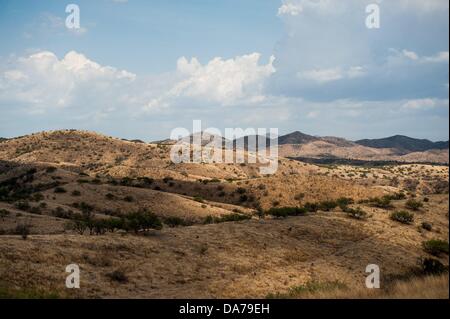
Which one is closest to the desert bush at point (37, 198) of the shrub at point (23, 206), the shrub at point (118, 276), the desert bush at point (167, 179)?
the shrub at point (23, 206)

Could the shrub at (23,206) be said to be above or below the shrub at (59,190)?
below

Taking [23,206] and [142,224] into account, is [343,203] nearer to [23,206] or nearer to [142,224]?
[142,224]

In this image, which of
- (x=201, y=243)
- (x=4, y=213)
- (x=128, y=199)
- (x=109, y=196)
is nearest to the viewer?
(x=201, y=243)

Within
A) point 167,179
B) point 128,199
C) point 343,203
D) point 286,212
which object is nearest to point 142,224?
point 286,212

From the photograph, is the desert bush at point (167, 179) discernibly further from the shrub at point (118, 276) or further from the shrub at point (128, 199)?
the shrub at point (118, 276)

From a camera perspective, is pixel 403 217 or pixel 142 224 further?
pixel 403 217

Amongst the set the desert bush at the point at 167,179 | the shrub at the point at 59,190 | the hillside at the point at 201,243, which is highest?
the desert bush at the point at 167,179

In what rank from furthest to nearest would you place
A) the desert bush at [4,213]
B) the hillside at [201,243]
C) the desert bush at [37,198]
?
1. the desert bush at [37,198]
2. the desert bush at [4,213]
3. the hillside at [201,243]

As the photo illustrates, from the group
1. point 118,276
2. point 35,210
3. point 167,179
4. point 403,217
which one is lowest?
point 118,276

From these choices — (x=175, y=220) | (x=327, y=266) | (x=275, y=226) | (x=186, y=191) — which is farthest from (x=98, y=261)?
(x=186, y=191)

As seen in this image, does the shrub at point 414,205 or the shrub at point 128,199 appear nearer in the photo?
the shrub at point 414,205

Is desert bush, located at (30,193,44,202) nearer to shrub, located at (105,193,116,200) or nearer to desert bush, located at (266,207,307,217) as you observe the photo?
shrub, located at (105,193,116,200)

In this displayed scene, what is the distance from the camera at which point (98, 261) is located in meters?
18.5
